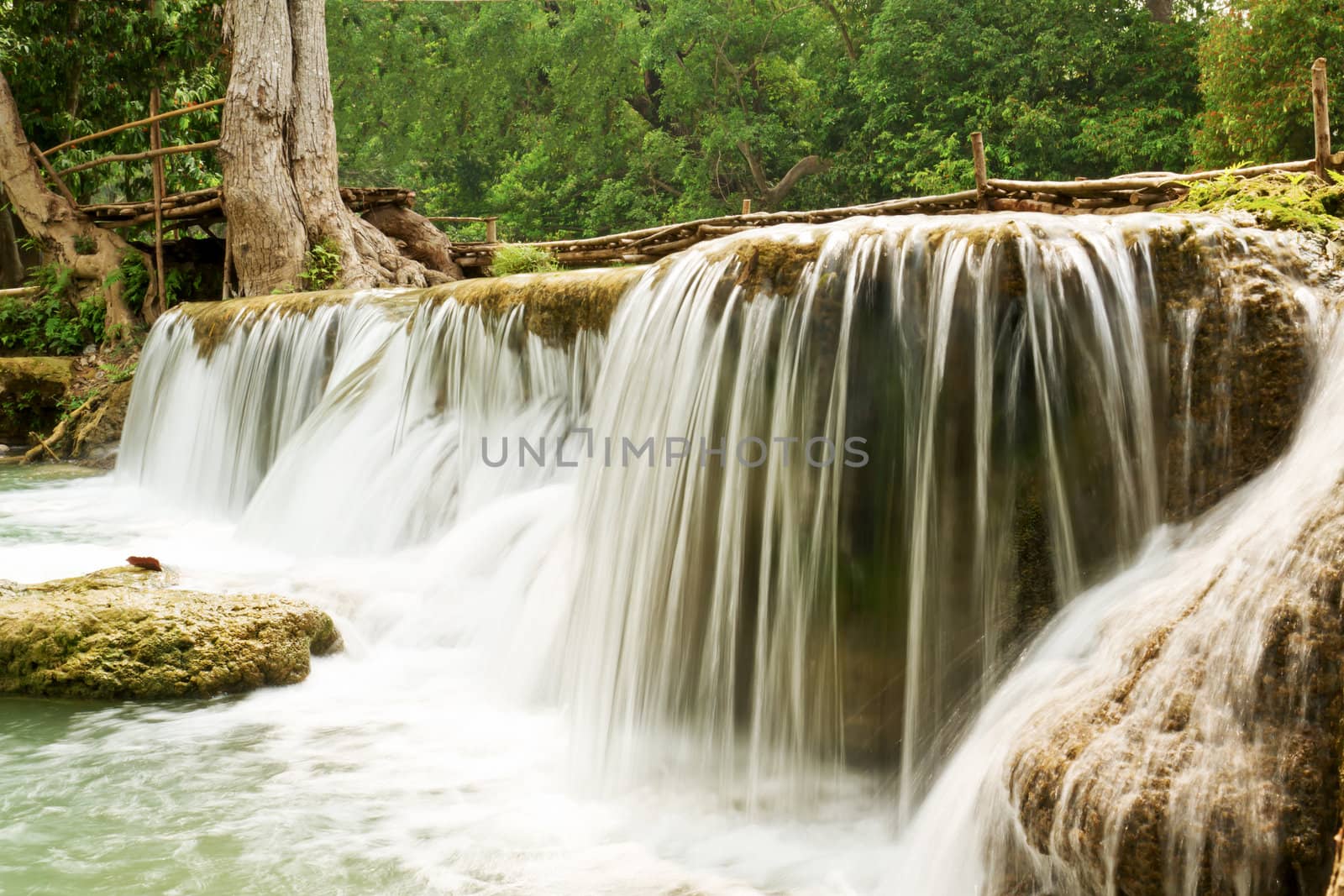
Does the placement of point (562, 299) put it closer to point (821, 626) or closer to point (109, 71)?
point (821, 626)

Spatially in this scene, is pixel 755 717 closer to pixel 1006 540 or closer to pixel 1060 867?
pixel 1006 540

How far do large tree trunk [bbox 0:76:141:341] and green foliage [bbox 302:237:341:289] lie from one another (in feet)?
9.84

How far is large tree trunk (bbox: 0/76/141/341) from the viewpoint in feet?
46.3

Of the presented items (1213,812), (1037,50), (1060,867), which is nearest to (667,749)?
(1060,867)

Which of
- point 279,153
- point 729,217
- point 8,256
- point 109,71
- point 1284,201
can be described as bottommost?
point 1284,201

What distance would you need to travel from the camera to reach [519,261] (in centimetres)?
1313

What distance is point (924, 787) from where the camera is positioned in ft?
Result: 10.9

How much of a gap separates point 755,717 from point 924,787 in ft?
2.31

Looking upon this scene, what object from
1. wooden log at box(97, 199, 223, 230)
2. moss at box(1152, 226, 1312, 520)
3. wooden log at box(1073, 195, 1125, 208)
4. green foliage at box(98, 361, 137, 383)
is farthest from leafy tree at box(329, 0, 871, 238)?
moss at box(1152, 226, 1312, 520)

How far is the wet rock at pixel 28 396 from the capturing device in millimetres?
12961

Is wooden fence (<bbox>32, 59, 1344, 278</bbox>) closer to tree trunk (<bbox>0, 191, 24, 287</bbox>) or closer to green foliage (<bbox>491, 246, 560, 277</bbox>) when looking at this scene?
green foliage (<bbox>491, 246, 560, 277</bbox>)

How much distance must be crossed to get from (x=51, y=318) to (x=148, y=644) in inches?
480

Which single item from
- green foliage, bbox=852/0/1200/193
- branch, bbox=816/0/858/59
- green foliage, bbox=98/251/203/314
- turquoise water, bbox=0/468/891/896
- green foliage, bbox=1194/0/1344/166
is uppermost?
branch, bbox=816/0/858/59

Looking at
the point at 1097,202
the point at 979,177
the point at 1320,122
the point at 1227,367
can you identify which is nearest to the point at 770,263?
the point at 1227,367
